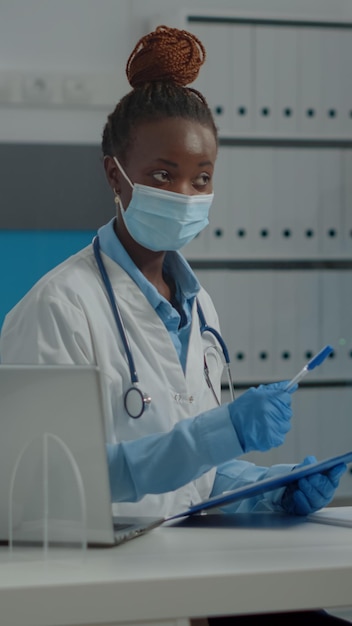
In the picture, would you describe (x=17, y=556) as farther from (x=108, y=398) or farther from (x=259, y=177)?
(x=259, y=177)

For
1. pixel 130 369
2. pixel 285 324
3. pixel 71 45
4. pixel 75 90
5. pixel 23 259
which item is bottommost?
pixel 285 324

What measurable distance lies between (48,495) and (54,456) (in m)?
0.04

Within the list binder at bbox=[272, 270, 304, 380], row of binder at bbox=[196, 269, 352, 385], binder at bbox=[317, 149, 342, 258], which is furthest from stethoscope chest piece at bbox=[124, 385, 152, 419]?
binder at bbox=[317, 149, 342, 258]

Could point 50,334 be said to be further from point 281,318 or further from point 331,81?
point 331,81

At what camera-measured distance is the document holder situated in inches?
40.3

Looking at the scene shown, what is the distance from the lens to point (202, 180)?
1.69m

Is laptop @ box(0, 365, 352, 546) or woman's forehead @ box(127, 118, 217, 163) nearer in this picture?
laptop @ box(0, 365, 352, 546)

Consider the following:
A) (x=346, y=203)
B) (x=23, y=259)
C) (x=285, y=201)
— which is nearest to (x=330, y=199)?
(x=346, y=203)

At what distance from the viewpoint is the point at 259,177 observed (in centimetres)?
330

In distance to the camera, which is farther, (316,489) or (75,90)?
(75,90)

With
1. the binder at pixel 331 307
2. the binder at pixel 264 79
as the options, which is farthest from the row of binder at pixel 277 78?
the binder at pixel 331 307

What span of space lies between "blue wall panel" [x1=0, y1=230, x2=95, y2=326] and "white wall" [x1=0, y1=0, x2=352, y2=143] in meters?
0.34

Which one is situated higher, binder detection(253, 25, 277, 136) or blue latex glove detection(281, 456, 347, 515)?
binder detection(253, 25, 277, 136)

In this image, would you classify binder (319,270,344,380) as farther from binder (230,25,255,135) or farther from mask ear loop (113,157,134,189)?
mask ear loop (113,157,134,189)
